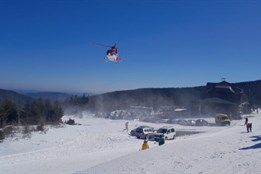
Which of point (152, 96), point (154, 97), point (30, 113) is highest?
point (152, 96)

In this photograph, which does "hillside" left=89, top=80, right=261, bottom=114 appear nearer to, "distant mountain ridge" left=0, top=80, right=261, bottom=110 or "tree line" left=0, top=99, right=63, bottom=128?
"distant mountain ridge" left=0, top=80, right=261, bottom=110

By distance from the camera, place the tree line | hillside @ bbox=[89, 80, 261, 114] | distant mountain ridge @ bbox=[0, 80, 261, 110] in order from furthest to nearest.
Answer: distant mountain ridge @ bbox=[0, 80, 261, 110] → hillside @ bbox=[89, 80, 261, 114] → the tree line

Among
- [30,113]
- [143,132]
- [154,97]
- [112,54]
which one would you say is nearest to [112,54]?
[112,54]

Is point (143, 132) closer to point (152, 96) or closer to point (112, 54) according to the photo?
point (112, 54)

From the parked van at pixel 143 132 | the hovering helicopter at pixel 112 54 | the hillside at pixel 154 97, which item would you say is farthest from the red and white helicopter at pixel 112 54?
the hillside at pixel 154 97

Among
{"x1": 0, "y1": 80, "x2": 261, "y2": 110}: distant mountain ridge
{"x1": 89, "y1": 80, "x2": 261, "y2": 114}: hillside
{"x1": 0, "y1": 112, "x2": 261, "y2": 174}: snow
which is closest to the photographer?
{"x1": 0, "y1": 112, "x2": 261, "y2": 174}: snow

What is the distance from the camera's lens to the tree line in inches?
1419

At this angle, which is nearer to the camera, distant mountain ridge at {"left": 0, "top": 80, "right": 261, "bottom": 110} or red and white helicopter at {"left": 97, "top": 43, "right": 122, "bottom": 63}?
red and white helicopter at {"left": 97, "top": 43, "right": 122, "bottom": 63}

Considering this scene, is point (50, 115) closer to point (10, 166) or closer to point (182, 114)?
point (10, 166)

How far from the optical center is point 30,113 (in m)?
40.4

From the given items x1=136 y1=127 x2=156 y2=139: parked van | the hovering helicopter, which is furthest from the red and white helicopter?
x1=136 y1=127 x2=156 y2=139: parked van

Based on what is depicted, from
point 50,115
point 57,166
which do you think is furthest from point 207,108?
point 57,166

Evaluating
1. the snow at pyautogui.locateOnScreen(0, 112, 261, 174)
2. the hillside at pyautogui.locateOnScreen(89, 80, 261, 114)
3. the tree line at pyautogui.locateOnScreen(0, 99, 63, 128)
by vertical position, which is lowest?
the snow at pyautogui.locateOnScreen(0, 112, 261, 174)

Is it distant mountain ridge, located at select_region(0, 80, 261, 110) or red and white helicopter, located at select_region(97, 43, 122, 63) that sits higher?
distant mountain ridge, located at select_region(0, 80, 261, 110)
